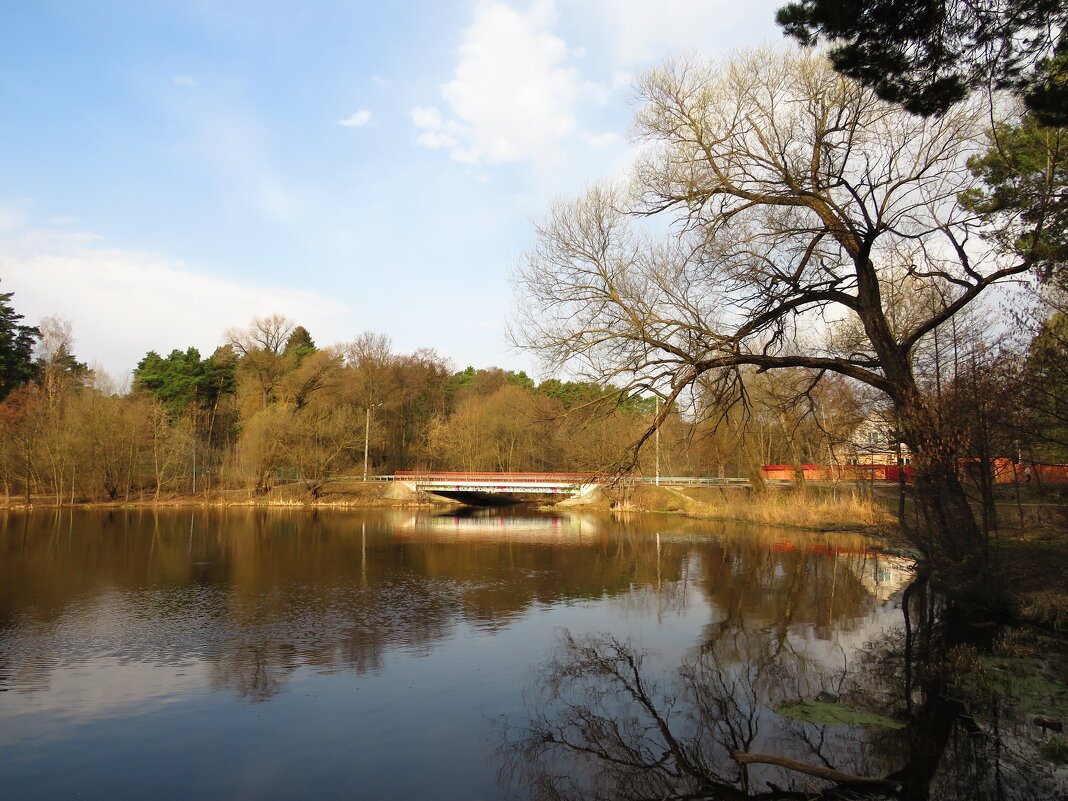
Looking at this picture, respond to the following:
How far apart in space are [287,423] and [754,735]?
44554 mm

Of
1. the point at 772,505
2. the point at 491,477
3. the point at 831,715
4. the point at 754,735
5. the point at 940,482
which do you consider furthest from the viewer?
the point at 491,477

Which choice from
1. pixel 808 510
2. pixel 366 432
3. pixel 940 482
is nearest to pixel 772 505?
pixel 808 510

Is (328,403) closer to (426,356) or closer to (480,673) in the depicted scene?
(426,356)

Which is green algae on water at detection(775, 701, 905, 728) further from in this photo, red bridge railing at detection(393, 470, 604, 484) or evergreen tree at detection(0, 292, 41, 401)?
evergreen tree at detection(0, 292, 41, 401)

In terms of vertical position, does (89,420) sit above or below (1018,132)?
below

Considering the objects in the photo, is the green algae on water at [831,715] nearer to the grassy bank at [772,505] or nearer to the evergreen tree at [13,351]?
the grassy bank at [772,505]

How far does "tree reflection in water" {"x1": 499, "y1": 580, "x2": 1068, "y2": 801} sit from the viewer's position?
5.79m

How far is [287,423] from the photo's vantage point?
154ft

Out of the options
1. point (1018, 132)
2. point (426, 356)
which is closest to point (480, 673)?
point (1018, 132)

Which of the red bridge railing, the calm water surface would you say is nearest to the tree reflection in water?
the calm water surface

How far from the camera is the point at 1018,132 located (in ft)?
38.9

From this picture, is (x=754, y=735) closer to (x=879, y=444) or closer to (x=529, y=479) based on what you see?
(x=879, y=444)

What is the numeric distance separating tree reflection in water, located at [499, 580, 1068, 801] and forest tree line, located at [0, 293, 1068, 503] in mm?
15134

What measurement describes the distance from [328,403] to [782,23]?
47.9 metres
